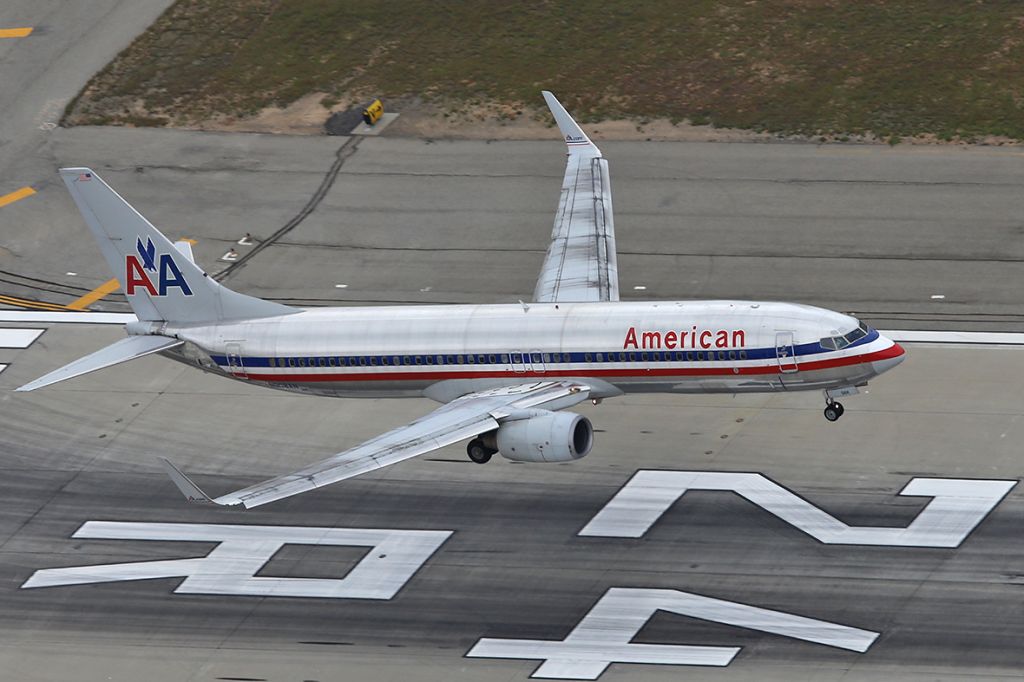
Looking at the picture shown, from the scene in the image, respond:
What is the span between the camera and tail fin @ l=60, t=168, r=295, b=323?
2120 inches

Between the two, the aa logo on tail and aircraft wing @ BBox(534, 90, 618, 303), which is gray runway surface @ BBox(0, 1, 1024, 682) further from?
the aa logo on tail

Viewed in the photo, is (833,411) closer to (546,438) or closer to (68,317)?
(546,438)

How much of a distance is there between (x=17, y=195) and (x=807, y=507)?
41.0 metres

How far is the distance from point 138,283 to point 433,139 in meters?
24.2

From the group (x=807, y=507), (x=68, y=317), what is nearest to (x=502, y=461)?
(x=807, y=507)

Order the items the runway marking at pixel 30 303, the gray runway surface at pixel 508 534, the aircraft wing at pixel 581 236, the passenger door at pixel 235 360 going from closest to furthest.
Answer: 1. the gray runway surface at pixel 508 534
2. the passenger door at pixel 235 360
3. the aircraft wing at pixel 581 236
4. the runway marking at pixel 30 303

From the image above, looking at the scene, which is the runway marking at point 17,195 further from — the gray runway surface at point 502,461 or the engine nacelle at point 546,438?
the engine nacelle at point 546,438

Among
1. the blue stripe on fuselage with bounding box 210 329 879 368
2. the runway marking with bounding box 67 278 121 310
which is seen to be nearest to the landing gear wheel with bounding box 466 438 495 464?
the blue stripe on fuselage with bounding box 210 329 879 368

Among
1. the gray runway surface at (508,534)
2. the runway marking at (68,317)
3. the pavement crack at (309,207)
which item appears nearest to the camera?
the gray runway surface at (508,534)

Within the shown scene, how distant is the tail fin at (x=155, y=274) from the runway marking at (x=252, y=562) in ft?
23.6

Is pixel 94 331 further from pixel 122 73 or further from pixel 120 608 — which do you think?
pixel 122 73

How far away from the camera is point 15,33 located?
3425 inches

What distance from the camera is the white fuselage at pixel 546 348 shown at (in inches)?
1962

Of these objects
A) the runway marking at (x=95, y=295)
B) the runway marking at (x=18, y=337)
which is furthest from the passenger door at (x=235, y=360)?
the runway marking at (x=95, y=295)
